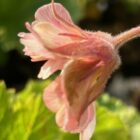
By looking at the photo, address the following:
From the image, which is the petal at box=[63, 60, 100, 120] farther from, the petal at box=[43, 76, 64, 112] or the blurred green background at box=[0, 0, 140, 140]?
the blurred green background at box=[0, 0, 140, 140]

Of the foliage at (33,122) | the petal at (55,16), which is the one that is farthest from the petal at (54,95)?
the foliage at (33,122)

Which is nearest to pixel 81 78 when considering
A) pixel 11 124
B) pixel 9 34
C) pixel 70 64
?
pixel 70 64

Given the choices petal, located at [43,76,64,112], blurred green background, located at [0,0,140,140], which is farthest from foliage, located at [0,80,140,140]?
petal, located at [43,76,64,112]

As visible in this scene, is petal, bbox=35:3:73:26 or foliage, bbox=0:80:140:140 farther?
foliage, bbox=0:80:140:140

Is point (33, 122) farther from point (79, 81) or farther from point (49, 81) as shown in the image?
point (79, 81)

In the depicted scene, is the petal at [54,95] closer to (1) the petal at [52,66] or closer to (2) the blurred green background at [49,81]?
(1) the petal at [52,66]

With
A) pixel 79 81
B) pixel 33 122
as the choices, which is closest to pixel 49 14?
pixel 79 81
